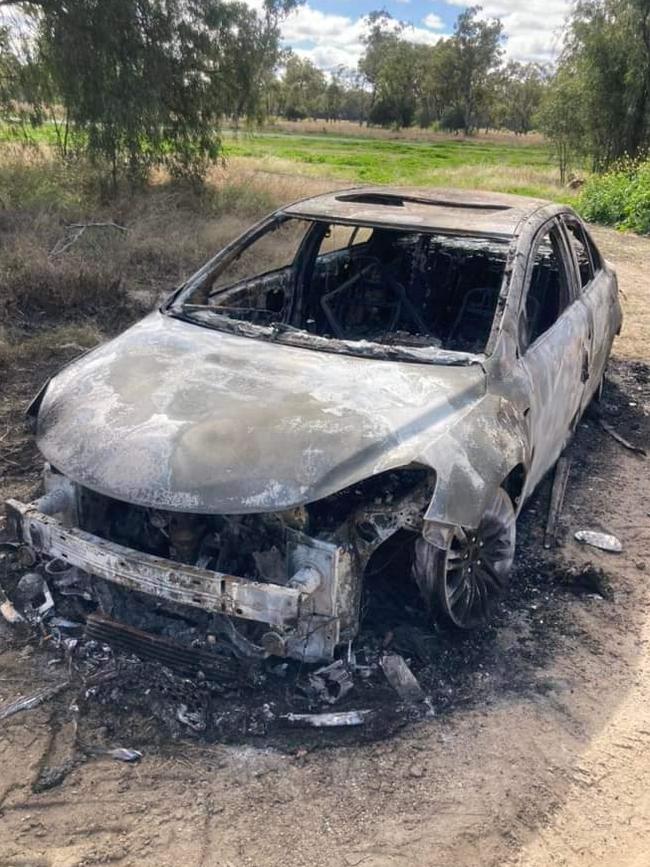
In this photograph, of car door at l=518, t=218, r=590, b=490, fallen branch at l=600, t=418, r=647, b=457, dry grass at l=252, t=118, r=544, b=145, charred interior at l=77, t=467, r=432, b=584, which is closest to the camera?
charred interior at l=77, t=467, r=432, b=584

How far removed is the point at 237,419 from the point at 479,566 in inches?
49.4

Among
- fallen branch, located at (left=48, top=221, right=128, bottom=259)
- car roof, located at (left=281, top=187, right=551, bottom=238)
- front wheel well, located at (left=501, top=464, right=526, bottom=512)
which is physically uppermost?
car roof, located at (left=281, top=187, right=551, bottom=238)

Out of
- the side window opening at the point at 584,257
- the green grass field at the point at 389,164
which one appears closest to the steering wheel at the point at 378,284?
the side window opening at the point at 584,257

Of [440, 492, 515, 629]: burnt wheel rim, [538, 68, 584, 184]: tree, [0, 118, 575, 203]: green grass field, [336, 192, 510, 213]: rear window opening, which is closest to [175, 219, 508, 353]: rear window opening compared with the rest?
[336, 192, 510, 213]: rear window opening

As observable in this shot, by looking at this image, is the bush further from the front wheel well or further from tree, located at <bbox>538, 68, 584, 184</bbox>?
the front wheel well

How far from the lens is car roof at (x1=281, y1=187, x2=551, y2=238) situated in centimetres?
397

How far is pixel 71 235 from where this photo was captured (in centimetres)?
996

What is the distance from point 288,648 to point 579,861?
3.97 ft

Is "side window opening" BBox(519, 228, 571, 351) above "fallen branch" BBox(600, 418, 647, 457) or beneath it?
above

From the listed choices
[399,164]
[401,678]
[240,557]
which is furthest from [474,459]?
[399,164]

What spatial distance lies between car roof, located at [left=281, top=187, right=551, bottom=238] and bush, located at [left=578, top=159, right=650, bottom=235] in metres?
11.7

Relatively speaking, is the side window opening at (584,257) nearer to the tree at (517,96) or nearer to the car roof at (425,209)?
the car roof at (425,209)

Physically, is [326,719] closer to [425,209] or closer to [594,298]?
[425,209]

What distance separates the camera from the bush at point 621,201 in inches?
594
